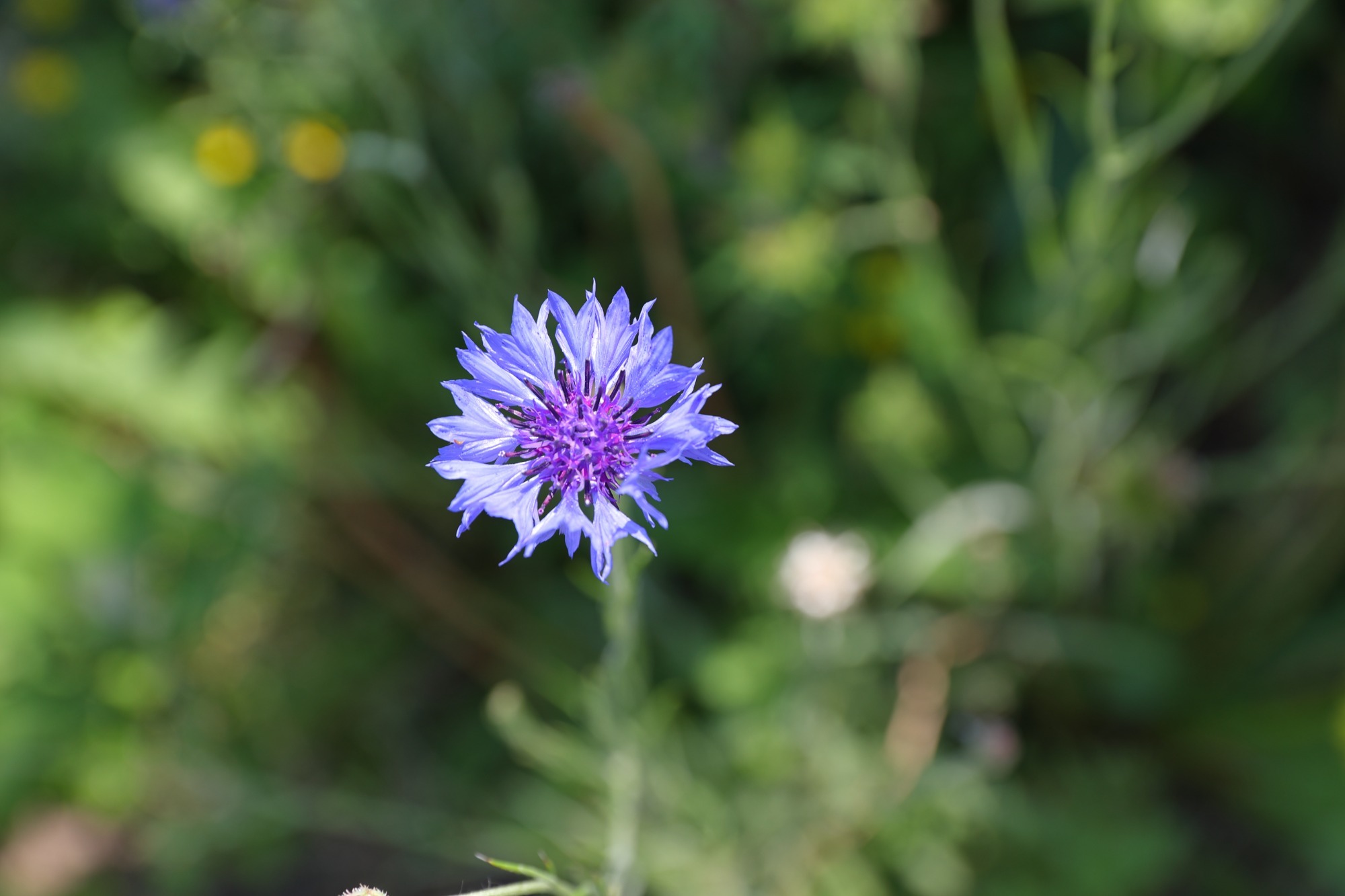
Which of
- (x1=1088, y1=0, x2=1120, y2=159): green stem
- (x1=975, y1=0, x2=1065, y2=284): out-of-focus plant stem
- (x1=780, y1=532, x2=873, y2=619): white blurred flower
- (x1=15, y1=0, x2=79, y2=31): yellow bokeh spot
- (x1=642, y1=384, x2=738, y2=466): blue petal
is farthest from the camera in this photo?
(x1=15, y1=0, x2=79, y2=31): yellow bokeh spot

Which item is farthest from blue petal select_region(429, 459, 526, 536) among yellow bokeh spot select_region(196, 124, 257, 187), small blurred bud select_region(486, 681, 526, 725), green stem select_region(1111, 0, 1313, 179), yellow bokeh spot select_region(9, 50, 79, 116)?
yellow bokeh spot select_region(9, 50, 79, 116)

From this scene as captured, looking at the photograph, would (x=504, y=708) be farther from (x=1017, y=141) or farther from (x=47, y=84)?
(x=47, y=84)

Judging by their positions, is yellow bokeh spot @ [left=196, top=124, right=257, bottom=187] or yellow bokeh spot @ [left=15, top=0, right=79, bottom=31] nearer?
yellow bokeh spot @ [left=196, top=124, right=257, bottom=187]

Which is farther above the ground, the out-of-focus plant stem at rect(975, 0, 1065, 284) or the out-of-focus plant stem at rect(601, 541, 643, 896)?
the out-of-focus plant stem at rect(975, 0, 1065, 284)

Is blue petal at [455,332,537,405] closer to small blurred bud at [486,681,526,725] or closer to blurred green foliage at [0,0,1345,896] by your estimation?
small blurred bud at [486,681,526,725]

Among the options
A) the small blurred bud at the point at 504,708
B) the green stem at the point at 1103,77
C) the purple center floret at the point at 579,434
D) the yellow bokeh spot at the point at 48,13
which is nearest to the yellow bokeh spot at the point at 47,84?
the yellow bokeh spot at the point at 48,13

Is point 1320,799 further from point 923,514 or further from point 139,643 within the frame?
point 139,643

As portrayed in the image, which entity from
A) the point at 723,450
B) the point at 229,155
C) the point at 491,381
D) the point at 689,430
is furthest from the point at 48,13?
Result: the point at 689,430

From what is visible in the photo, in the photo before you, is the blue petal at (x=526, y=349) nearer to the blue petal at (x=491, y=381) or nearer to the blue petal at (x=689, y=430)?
the blue petal at (x=491, y=381)
